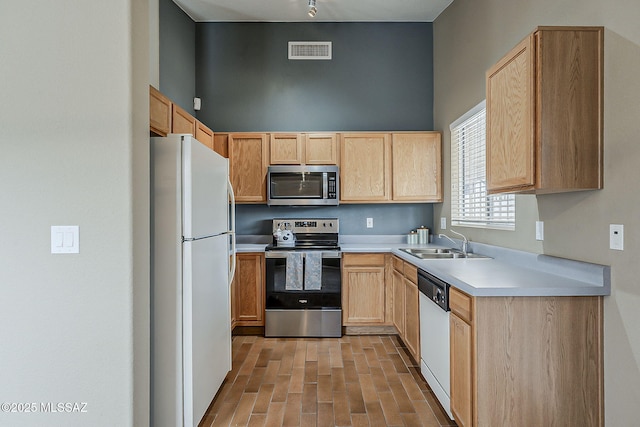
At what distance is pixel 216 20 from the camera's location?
4.05 meters

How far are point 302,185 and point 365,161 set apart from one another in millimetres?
753

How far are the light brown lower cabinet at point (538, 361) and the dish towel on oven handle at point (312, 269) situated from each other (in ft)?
6.62

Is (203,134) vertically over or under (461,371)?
over

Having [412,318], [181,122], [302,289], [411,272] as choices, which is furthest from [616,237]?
[181,122]

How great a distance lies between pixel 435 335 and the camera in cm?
228

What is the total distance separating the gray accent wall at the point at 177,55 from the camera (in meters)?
3.46

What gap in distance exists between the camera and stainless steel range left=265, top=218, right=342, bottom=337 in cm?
353

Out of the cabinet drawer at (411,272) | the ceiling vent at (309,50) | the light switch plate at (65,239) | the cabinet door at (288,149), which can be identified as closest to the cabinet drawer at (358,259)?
the cabinet drawer at (411,272)

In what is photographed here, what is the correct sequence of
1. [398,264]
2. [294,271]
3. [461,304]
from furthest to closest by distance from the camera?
[294,271] → [398,264] → [461,304]

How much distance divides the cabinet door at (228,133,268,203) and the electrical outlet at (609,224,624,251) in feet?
9.81

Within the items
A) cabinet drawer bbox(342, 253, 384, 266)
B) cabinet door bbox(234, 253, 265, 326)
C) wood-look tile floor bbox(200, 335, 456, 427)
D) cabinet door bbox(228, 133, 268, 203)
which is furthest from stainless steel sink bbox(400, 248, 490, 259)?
cabinet door bbox(228, 133, 268, 203)

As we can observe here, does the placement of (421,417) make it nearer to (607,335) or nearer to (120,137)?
(607,335)

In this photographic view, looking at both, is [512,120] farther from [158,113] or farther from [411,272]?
[158,113]

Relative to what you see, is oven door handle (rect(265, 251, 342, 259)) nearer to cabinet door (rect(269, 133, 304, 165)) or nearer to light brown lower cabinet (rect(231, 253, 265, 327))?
light brown lower cabinet (rect(231, 253, 265, 327))
